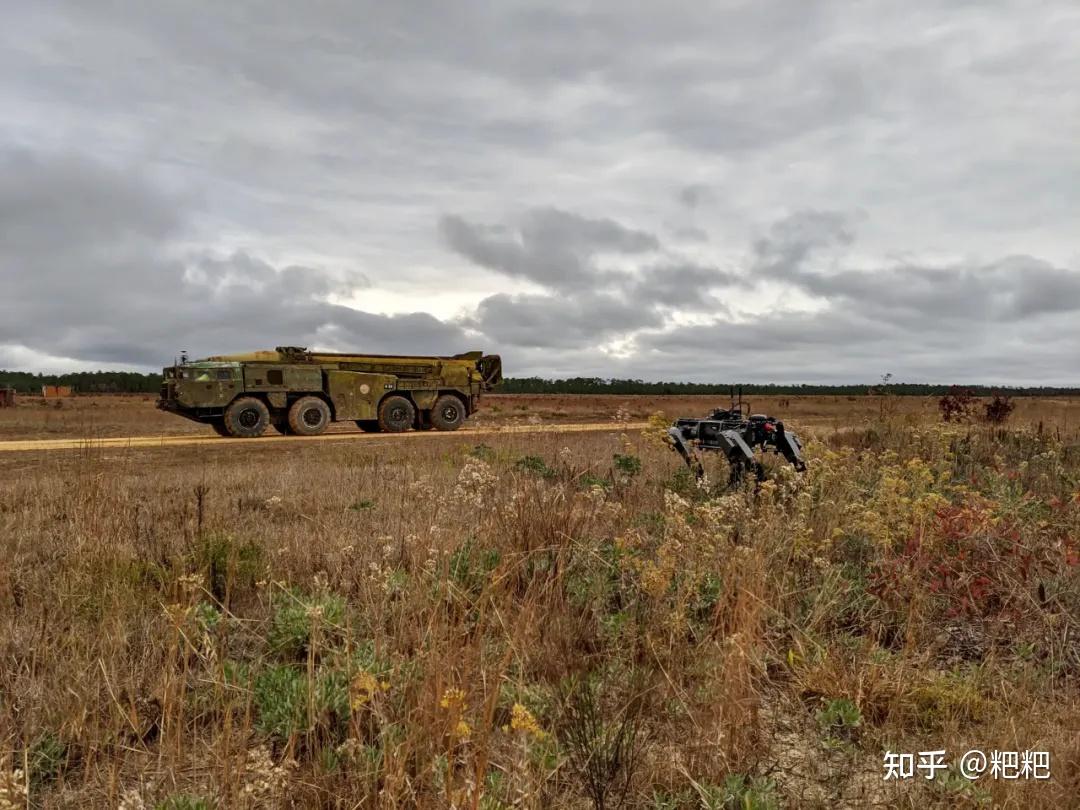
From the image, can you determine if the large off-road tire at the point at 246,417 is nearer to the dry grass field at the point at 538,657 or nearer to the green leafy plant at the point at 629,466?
the dry grass field at the point at 538,657

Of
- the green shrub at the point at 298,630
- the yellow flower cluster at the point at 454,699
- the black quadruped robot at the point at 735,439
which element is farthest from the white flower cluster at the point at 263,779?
the black quadruped robot at the point at 735,439

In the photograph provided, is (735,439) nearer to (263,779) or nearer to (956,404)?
(263,779)

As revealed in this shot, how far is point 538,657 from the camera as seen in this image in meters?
3.29

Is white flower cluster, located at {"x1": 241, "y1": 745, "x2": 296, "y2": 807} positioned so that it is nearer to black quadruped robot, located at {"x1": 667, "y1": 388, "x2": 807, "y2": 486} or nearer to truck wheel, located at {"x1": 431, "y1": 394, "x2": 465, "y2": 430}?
black quadruped robot, located at {"x1": 667, "y1": 388, "x2": 807, "y2": 486}

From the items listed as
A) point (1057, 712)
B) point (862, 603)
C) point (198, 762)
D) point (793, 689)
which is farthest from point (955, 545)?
point (198, 762)

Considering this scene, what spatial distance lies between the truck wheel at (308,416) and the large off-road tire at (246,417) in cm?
77

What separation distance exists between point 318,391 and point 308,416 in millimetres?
840

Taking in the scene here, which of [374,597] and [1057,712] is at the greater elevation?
[374,597]

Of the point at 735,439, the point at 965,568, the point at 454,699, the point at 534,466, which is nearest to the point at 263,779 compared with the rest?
the point at 454,699

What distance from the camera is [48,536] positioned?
A: 5.66 metres

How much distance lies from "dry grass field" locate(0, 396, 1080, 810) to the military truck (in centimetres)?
1326

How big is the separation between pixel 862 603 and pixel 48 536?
239 inches

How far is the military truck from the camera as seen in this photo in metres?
18.9

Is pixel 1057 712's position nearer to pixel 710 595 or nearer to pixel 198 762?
pixel 710 595
